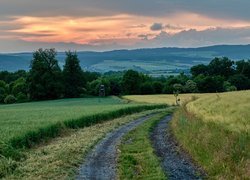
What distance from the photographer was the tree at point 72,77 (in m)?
134

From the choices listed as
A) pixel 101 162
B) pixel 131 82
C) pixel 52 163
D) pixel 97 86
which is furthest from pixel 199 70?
pixel 52 163

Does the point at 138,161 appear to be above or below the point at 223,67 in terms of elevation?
below

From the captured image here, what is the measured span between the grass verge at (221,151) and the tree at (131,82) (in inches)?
4725

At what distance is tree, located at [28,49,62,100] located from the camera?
128 metres

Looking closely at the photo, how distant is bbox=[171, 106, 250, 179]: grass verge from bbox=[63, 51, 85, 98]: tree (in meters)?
111

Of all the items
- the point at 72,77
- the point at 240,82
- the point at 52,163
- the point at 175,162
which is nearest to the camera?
the point at 52,163

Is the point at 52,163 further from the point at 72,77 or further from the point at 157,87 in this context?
the point at 157,87

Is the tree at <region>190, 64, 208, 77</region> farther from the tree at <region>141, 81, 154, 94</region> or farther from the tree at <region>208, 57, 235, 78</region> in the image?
the tree at <region>141, 81, 154, 94</region>

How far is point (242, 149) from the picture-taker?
59.8 ft

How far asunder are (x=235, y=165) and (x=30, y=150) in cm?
1384

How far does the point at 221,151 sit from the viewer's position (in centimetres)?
1825

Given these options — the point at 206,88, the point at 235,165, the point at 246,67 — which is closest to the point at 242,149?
the point at 235,165

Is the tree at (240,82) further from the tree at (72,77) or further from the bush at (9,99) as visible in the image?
the bush at (9,99)

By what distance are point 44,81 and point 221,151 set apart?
113 meters
